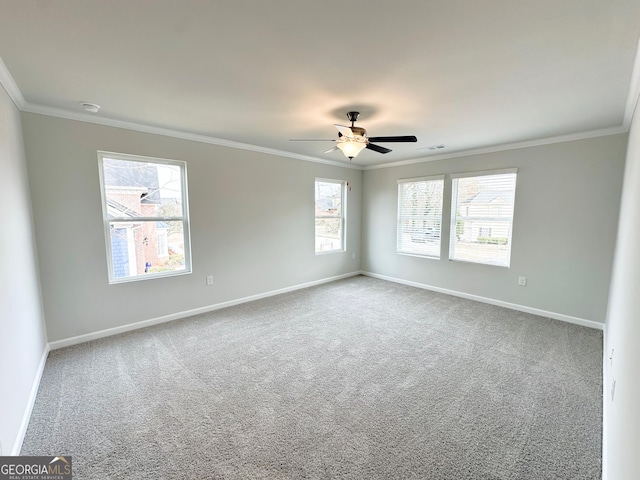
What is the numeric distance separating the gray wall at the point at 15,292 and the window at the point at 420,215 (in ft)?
17.1

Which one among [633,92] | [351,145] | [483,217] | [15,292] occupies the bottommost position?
[15,292]

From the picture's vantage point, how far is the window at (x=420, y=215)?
509 centimetres

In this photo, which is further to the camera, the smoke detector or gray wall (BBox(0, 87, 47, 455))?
the smoke detector

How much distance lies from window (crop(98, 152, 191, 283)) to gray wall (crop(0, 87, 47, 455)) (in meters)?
0.70

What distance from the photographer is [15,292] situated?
206 cm

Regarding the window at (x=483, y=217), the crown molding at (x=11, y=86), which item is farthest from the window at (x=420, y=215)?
the crown molding at (x=11, y=86)

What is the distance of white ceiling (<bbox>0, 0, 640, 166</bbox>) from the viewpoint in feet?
4.68

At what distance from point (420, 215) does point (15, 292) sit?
532 centimetres

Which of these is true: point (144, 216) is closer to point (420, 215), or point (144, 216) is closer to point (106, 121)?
point (106, 121)

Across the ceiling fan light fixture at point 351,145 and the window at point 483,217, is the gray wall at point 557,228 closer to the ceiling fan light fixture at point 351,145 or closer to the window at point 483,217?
the window at point 483,217

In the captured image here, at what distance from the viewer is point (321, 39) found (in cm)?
165

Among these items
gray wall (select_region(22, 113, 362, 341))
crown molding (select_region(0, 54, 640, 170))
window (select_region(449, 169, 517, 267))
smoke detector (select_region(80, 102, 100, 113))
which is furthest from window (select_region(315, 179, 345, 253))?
smoke detector (select_region(80, 102, 100, 113))

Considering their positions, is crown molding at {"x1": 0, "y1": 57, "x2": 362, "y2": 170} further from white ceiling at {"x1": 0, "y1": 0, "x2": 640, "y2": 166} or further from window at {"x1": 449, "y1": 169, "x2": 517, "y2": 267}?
window at {"x1": 449, "y1": 169, "x2": 517, "y2": 267}

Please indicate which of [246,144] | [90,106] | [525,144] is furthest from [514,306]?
[90,106]
